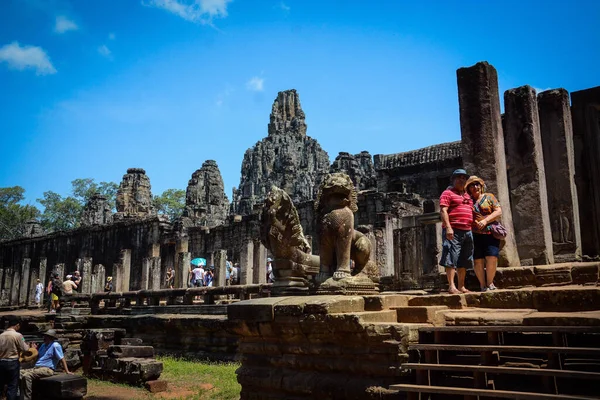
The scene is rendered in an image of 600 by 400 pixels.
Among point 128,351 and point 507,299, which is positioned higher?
point 507,299

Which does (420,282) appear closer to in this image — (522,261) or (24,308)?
(522,261)

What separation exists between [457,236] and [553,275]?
45.8 inches

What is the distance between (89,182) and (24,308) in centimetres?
3478

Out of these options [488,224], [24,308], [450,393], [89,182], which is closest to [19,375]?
[450,393]

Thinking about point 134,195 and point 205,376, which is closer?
point 205,376

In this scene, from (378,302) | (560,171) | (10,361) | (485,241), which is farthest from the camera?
(560,171)

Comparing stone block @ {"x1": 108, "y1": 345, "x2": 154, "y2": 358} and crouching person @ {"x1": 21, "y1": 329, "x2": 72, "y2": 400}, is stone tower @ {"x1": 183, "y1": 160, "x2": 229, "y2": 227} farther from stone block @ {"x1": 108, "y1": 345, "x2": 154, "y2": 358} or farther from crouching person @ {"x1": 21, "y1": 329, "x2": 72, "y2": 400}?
crouching person @ {"x1": 21, "y1": 329, "x2": 72, "y2": 400}

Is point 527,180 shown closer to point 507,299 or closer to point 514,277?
point 514,277

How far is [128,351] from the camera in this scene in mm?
8898

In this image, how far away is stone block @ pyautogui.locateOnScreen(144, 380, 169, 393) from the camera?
7585 millimetres

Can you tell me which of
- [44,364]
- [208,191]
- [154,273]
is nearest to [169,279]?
[154,273]

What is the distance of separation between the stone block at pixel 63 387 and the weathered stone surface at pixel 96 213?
32.9 m

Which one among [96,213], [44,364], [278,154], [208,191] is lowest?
[44,364]

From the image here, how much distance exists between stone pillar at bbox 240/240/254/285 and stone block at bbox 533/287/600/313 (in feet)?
36.5
